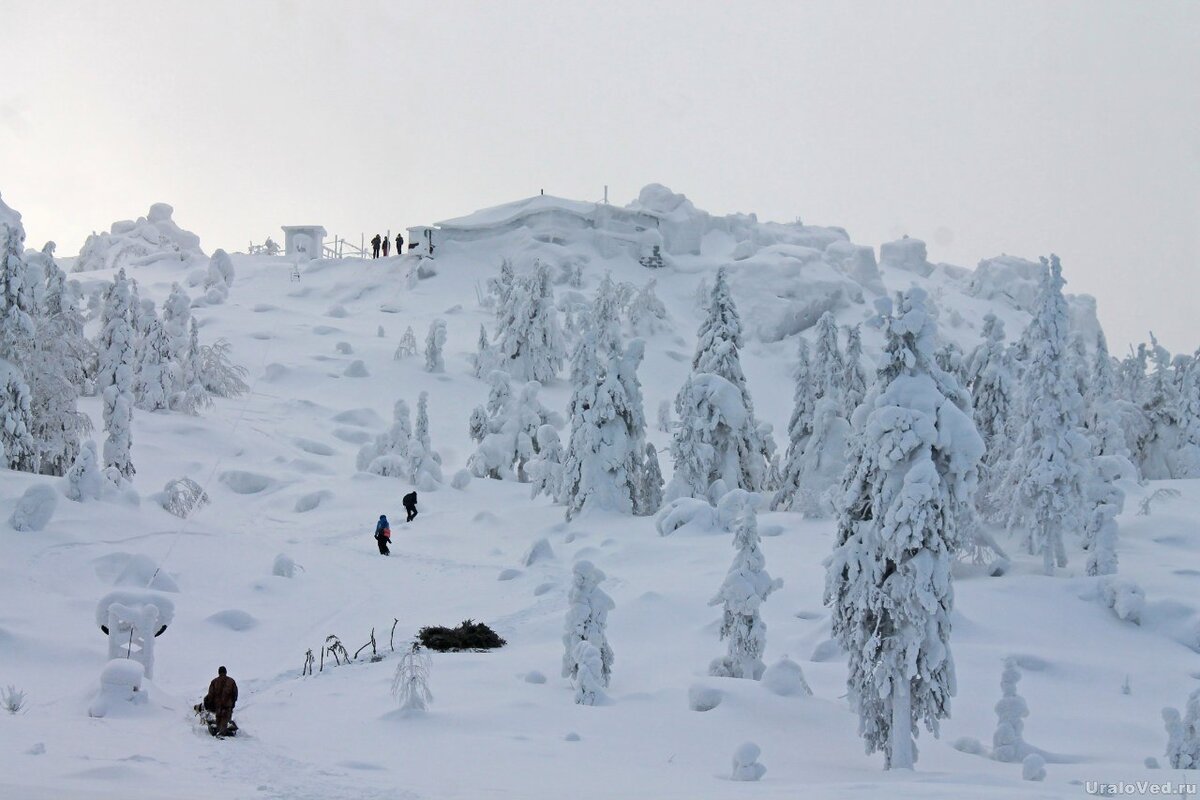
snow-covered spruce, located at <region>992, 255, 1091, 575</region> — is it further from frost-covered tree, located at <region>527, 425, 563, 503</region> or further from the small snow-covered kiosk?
the small snow-covered kiosk

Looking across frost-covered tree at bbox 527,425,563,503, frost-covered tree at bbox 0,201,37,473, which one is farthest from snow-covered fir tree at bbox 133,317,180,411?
frost-covered tree at bbox 527,425,563,503

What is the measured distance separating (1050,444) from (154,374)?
3422 centimetres

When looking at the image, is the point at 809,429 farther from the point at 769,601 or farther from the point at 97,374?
the point at 97,374

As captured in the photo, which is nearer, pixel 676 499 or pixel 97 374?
pixel 676 499

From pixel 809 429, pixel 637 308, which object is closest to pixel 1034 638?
pixel 809 429

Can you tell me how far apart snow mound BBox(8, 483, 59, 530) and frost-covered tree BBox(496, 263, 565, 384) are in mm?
34904

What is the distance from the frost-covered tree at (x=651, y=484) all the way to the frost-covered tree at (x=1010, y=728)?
2124 cm

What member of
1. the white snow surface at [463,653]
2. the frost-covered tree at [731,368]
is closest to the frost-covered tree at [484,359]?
the white snow surface at [463,653]

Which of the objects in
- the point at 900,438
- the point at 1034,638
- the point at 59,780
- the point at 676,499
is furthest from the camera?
the point at 676,499

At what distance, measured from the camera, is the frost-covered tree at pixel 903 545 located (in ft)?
52.0

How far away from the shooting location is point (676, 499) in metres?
36.1

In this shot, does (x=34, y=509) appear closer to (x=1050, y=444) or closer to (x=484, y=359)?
(x=1050, y=444)

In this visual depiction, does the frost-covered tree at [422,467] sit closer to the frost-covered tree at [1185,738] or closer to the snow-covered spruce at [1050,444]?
the snow-covered spruce at [1050,444]

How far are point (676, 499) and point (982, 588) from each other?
10.9 m
